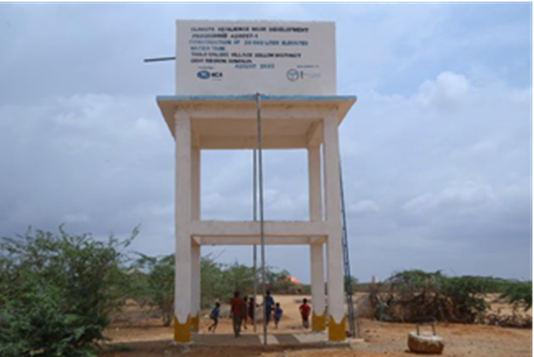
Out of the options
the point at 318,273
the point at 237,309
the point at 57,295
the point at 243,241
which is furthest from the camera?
the point at 318,273

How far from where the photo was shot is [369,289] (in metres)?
29.6

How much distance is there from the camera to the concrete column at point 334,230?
664 inches

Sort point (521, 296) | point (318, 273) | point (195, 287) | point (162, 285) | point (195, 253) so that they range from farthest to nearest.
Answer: point (521, 296)
point (162, 285)
point (318, 273)
point (195, 253)
point (195, 287)

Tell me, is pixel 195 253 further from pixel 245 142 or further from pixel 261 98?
pixel 261 98

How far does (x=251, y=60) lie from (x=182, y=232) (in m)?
5.51

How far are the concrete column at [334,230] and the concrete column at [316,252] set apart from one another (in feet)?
9.79

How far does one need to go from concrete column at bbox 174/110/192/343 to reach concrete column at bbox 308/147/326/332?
5138 mm

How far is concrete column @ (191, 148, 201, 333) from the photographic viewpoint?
19562mm

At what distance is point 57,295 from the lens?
14.6 m

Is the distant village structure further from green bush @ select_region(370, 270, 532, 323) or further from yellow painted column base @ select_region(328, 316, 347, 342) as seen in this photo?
green bush @ select_region(370, 270, 532, 323)

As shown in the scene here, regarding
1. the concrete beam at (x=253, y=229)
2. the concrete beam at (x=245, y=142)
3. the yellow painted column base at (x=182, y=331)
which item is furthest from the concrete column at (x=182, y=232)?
the concrete beam at (x=245, y=142)

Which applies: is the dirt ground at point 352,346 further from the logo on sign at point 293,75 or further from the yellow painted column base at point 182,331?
the logo on sign at point 293,75

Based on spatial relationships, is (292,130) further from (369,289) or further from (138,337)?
(369,289)

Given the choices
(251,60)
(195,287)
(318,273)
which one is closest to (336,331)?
(318,273)
